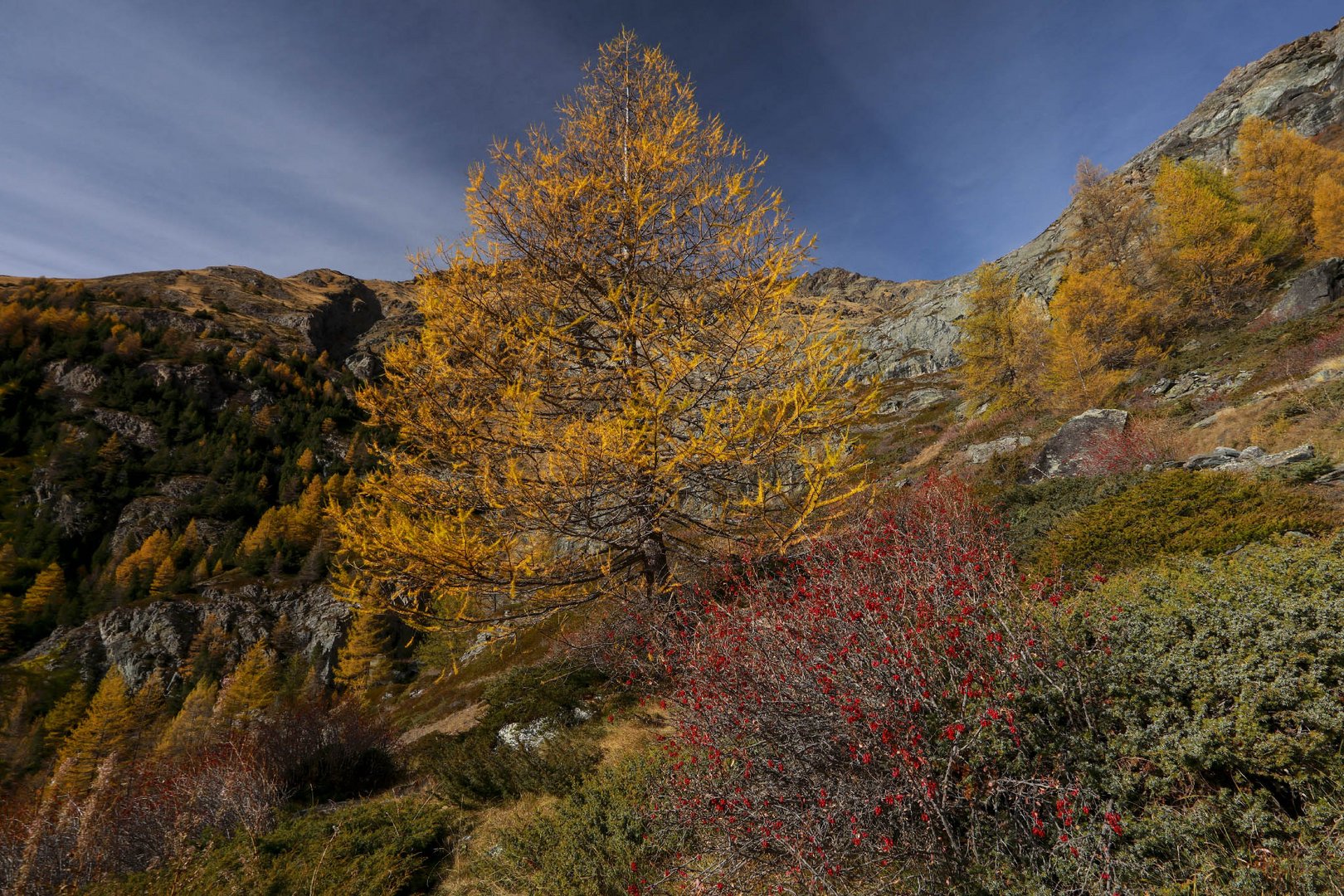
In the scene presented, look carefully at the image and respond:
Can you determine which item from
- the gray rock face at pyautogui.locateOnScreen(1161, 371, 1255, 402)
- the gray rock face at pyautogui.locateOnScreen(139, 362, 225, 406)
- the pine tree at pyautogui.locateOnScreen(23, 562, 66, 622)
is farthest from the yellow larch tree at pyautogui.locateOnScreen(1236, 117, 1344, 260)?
the gray rock face at pyautogui.locateOnScreen(139, 362, 225, 406)

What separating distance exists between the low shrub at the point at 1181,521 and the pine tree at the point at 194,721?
40.4 m

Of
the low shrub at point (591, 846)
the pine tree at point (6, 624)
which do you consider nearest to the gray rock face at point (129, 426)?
the pine tree at point (6, 624)

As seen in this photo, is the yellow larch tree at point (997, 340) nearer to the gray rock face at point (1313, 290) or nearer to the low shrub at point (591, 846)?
the gray rock face at point (1313, 290)

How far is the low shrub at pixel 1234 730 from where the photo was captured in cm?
213

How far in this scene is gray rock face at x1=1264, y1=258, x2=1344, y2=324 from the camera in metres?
16.6

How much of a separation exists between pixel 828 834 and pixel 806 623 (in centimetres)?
122

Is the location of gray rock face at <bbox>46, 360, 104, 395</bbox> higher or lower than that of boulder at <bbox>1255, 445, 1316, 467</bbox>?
higher

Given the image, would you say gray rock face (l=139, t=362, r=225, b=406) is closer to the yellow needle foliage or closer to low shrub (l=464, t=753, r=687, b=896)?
the yellow needle foliage

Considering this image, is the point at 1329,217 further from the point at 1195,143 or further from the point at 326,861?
the point at 1195,143

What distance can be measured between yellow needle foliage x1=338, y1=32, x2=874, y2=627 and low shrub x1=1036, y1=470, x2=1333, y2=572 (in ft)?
8.96

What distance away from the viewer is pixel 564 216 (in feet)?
19.7

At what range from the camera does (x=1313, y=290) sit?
1702 cm

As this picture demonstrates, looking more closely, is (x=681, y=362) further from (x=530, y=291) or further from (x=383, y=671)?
(x=383, y=671)

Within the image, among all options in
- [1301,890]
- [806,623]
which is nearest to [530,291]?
[806,623]
